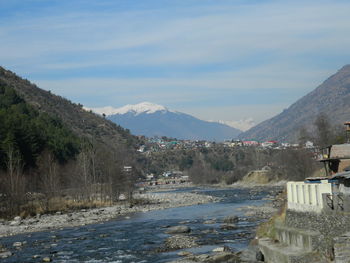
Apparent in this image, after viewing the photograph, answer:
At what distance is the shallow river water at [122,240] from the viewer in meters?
40.1

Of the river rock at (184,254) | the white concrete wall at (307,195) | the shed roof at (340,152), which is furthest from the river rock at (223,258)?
the shed roof at (340,152)

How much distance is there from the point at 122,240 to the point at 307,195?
937 inches

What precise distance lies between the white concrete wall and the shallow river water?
8777mm

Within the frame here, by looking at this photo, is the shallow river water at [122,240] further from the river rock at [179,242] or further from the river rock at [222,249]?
the river rock at [179,242]

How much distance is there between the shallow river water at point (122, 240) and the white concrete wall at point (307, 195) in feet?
28.8

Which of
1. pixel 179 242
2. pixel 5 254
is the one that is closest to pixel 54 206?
pixel 5 254

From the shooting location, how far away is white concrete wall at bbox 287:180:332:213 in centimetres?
2703

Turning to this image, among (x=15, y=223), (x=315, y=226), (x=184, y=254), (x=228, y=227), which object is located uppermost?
(x=315, y=226)

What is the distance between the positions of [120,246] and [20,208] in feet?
120

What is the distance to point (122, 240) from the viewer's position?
160 feet

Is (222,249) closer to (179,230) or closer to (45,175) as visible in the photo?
(179,230)

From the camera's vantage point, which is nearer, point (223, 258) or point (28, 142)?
point (223, 258)

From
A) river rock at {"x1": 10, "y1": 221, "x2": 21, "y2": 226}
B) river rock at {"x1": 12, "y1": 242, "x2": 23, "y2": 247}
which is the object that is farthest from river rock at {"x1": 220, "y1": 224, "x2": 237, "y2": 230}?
river rock at {"x1": 10, "y1": 221, "x2": 21, "y2": 226}

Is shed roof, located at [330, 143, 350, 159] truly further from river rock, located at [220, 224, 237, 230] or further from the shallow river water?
river rock, located at [220, 224, 237, 230]
